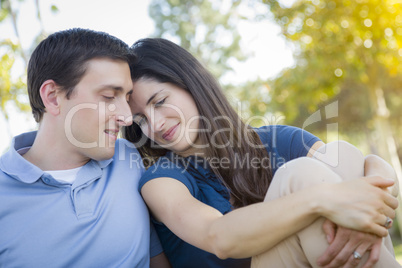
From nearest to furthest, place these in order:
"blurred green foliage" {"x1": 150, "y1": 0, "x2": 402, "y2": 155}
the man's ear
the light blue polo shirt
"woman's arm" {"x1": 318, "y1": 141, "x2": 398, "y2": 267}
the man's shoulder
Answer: "woman's arm" {"x1": 318, "y1": 141, "x2": 398, "y2": 267} < the light blue polo shirt < the man's ear < the man's shoulder < "blurred green foliage" {"x1": 150, "y1": 0, "x2": 402, "y2": 155}

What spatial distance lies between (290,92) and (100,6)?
22.2 feet

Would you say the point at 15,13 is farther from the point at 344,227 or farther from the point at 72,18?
the point at 344,227

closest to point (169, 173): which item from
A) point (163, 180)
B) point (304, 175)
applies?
point (163, 180)

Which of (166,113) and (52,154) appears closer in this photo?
(52,154)

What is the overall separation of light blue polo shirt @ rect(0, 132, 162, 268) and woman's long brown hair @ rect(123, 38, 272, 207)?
607 millimetres

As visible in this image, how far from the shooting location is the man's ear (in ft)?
7.78

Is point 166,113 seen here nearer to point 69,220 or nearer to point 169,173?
point 169,173

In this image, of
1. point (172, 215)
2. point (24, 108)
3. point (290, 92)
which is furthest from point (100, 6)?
point (172, 215)

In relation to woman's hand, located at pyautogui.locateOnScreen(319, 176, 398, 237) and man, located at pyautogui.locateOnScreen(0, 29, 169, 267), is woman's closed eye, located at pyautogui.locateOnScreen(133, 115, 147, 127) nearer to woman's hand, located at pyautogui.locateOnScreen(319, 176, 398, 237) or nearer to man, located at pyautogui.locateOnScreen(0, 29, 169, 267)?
man, located at pyautogui.locateOnScreen(0, 29, 169, 267)

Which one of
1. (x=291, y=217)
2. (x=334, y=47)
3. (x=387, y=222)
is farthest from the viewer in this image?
(x=334, y=47)

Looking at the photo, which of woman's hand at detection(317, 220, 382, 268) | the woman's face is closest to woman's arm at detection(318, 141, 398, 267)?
woman's hand at detection(317, 220, 382, 268)

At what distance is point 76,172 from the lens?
2.29 meters

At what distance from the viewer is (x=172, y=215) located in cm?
203

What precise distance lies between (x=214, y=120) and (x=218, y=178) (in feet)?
1.30
